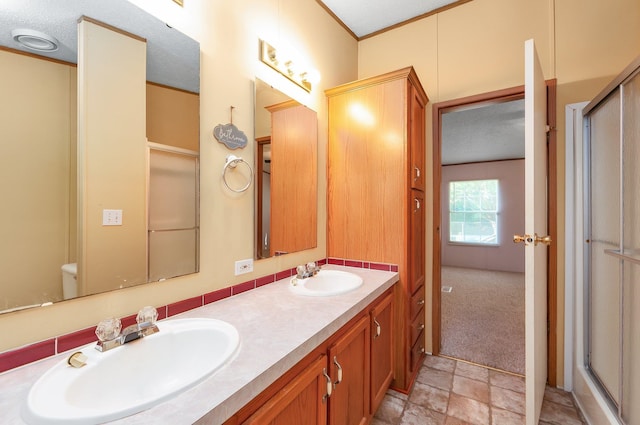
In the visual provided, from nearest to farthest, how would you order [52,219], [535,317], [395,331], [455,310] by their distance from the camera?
[52,219]
[535,317]
[395,331]
[455,310]

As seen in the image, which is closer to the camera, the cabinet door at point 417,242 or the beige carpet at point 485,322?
the cabinet door at point 417,242

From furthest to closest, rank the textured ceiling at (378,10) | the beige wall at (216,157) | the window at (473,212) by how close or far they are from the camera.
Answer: the window at (473,212), the textured ceiling at (378,10), the beige wall at (216,157)

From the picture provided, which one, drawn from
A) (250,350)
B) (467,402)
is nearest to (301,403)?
(250,350)

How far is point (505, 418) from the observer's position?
1.61 metres

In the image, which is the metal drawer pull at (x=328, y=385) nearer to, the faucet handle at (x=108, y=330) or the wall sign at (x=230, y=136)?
the faucet handle at (x=108, y=330)

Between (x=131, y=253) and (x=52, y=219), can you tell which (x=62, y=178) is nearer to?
(x=52, y=219)

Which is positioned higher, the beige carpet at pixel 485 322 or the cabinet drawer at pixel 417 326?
the cabinet drawer at pixel 417 326

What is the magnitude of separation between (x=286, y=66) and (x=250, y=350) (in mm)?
1602

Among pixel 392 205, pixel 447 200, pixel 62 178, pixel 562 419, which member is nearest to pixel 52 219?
pixel 62 178

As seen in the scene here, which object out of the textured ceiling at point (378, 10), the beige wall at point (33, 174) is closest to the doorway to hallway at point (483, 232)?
the textured ceiling at point (378, 10)

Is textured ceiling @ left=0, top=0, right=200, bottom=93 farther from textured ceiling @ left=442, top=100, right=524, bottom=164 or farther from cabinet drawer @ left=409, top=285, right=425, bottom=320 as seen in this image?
textured ceiling @ left=442, top=100, right=524, bottom=164

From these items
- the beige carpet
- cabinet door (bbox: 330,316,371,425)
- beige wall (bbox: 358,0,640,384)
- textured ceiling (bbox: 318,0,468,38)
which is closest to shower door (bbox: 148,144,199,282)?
cabinet door (bbox: 330,316,371,425)

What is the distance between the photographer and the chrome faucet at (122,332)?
2.65 feet

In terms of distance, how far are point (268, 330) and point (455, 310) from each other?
3.13 meters
